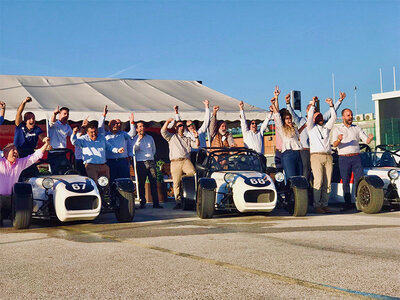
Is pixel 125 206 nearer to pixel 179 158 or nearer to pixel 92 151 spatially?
pixel 92 151

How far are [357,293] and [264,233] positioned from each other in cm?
363

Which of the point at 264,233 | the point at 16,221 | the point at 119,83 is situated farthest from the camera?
the point at 119,83

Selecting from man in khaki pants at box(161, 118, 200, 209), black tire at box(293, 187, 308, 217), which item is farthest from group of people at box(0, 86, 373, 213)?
black tire at box(293, 187, 308, 217)

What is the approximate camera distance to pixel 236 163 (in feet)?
36.5

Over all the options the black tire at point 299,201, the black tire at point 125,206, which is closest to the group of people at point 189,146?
the black tire at point 299,201

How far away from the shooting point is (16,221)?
28.7ft

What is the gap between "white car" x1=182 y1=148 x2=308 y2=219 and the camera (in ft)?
Answer: 32.4

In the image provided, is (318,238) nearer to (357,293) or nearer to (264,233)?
(264,233)

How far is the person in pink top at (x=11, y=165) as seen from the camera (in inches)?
378

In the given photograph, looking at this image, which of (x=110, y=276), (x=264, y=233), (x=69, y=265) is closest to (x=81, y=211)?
(x=264, y=233)

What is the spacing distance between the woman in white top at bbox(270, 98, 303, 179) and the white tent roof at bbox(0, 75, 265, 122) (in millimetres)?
5862

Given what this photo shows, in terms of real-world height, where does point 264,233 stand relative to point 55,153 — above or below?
below

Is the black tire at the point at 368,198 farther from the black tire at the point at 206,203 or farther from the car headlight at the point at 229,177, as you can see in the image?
the black tire at the point at 206,203

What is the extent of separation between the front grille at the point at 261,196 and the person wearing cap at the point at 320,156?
157cm
